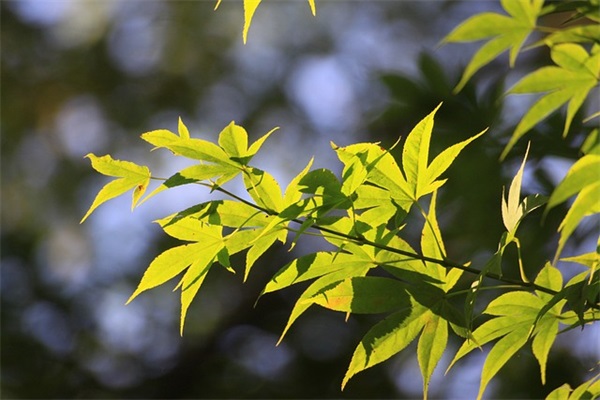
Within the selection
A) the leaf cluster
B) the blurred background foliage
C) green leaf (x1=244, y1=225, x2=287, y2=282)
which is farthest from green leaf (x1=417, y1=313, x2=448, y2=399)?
the blurred background foliage

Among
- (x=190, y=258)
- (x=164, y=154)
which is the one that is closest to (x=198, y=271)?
(x=190, y=258)

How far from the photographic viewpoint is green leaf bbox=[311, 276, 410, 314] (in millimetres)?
472

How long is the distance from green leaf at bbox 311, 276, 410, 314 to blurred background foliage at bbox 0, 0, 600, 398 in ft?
4.83

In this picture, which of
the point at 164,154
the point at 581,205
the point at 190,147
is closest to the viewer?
the point at 581,205

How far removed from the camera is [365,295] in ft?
1.55

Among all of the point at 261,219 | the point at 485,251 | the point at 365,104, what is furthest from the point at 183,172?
the point at 365,104

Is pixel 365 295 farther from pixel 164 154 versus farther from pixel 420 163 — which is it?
pixel 164 154

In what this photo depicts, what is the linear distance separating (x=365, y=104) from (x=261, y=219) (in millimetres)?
1978

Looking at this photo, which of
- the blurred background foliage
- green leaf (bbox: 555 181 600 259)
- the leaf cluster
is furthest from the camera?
the blurred background foliage

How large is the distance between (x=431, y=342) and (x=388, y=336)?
29 millimetres

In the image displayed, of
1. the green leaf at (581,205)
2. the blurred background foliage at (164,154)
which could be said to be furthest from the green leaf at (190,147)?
the blurred background foliage at (164,154)

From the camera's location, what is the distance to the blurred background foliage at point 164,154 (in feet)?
7.24

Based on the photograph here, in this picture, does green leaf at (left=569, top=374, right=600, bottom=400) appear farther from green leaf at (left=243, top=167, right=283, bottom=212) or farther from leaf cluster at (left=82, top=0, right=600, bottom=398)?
green leaf at (left=243, top=167, right=283, bottom=212)

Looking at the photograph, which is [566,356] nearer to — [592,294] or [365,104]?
[365,104]
